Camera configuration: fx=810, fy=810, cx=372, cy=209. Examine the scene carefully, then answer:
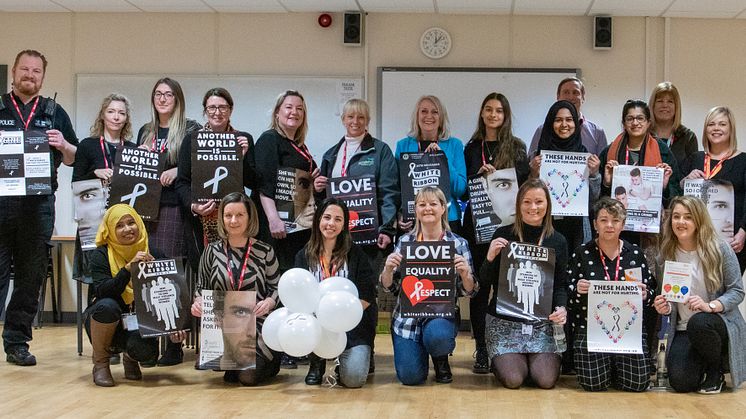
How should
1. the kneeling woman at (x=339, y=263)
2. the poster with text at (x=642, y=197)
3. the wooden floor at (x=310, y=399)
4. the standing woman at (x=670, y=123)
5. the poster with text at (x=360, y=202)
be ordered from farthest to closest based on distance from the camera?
the standing woman at (x=670, y=123)
the poster with text at (x=360, y=202)
the poster with text at (x=642, y=197)
the kneeling woman at (x=339, y=263)
the wooden floor at (x=310, y=399)

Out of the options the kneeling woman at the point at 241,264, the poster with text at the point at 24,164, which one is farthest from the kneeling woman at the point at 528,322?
the poster with text at the point at 24,164

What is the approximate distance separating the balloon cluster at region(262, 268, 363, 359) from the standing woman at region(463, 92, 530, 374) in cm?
103

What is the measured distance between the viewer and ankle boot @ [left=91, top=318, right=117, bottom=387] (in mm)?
4418

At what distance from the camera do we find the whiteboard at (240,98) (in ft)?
25.5

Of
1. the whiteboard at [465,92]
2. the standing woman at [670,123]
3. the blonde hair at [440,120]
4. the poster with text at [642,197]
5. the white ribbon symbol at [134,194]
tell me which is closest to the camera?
the poster with text at [642,197]

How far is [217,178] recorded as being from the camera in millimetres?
4961

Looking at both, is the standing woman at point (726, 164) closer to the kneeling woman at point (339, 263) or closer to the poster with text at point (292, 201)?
the kneeling woman at point (339, 263)

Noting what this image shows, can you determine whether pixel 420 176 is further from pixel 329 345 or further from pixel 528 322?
pixel 329 345

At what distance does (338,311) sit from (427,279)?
57 centimetres

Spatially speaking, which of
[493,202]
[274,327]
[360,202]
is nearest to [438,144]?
[493,202]

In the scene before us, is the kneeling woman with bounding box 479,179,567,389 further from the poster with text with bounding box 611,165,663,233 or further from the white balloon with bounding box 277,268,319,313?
the white balloon with bounding box 277,268,319,313

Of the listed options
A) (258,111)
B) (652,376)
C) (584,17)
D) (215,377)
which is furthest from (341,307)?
(584,17)

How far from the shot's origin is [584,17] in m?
7.67

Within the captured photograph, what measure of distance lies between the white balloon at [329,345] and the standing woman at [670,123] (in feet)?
8.34
